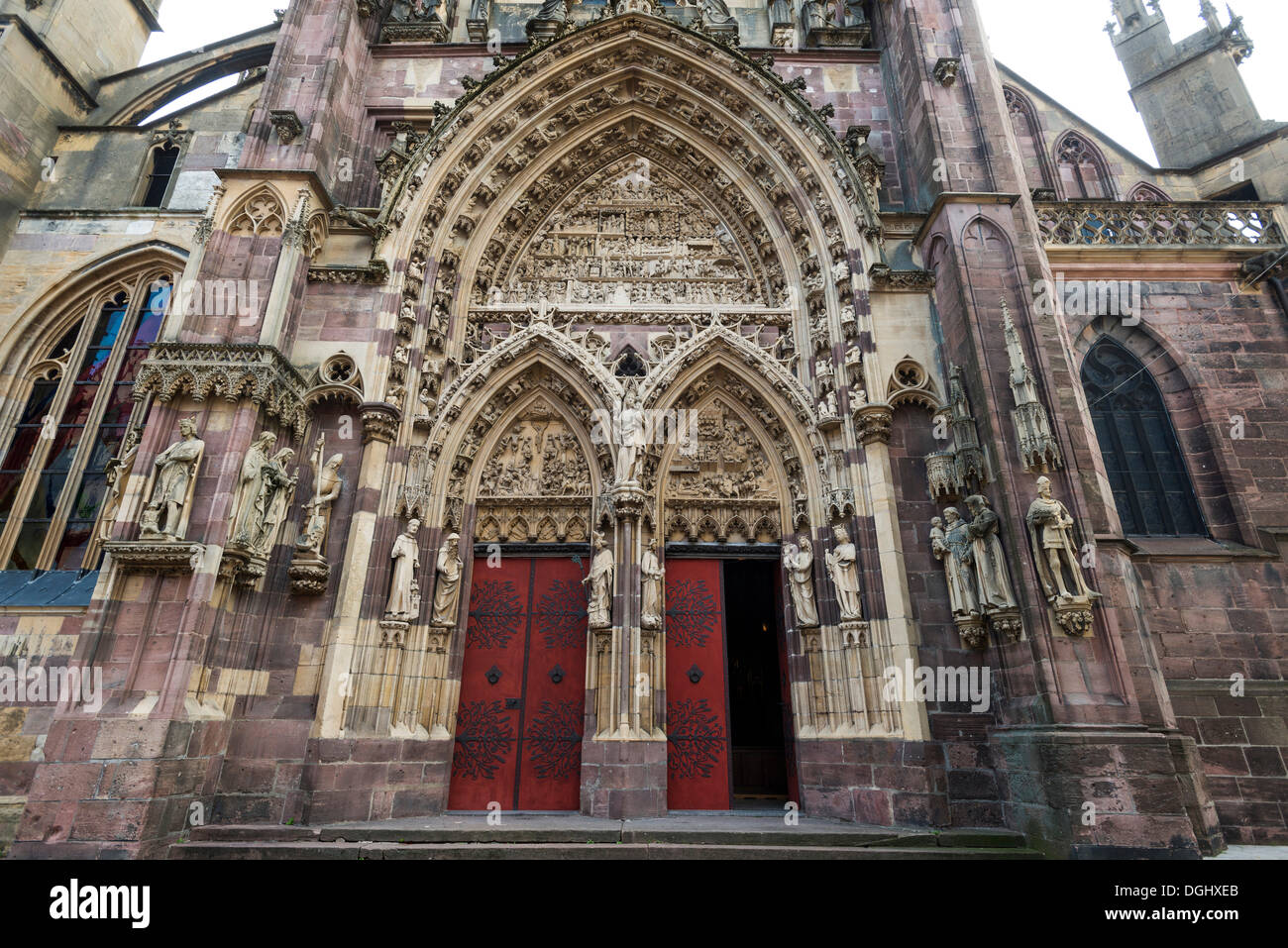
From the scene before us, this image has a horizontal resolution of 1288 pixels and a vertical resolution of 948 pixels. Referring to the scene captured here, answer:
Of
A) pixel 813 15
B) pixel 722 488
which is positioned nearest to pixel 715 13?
pixel 813 15

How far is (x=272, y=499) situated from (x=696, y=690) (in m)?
5.82

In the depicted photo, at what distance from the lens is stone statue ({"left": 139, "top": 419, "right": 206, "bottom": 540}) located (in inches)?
267

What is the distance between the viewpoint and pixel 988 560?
282 inches

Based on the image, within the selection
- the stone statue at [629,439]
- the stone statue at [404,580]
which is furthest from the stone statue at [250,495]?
the stone statue at [629,439]

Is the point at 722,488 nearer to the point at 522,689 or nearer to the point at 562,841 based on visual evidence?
the point at 522,689

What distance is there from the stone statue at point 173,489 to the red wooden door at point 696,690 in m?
5.87

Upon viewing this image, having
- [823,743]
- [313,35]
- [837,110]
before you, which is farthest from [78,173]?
[823,743]

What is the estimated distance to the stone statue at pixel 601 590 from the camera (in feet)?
27.0

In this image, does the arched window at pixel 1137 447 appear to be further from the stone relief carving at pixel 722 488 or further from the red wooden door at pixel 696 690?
the red wooden door at pixel 696 690

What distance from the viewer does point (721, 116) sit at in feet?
34.4

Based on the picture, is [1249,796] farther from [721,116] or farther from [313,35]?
[313,35]
